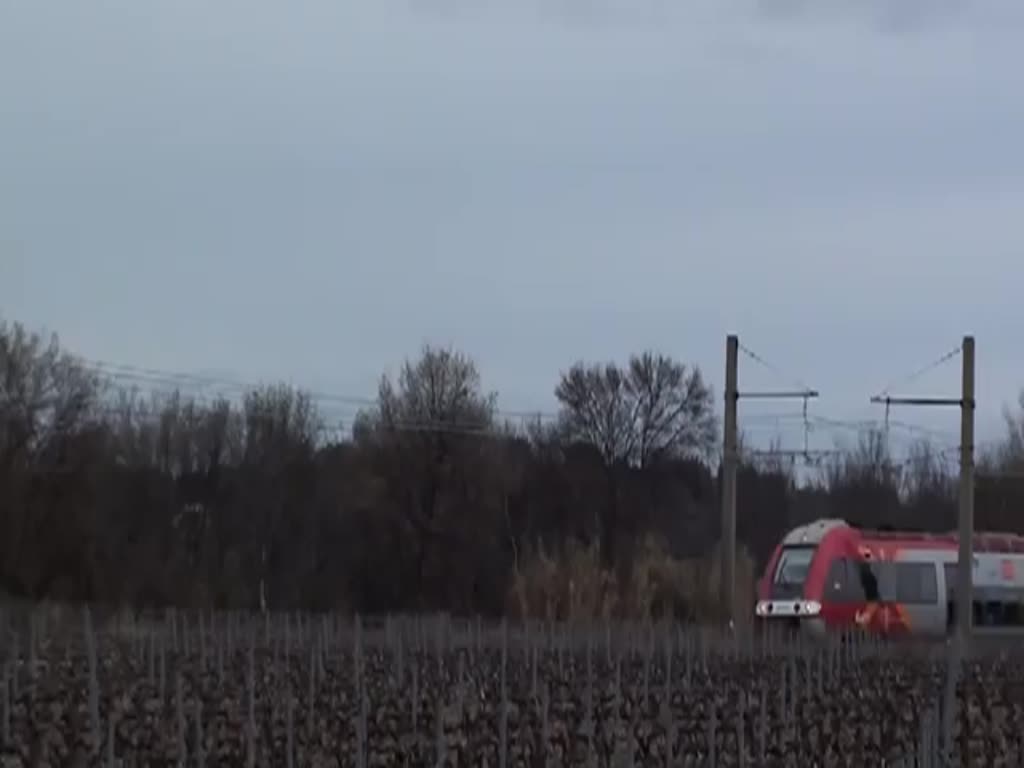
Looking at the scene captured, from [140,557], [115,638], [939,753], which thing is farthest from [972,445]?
[140,557]

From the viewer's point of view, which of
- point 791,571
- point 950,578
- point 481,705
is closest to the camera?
Answer: point 481,705

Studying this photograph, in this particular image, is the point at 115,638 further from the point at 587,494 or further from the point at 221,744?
the point at 587,494

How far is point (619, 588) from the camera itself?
50719 millimetres

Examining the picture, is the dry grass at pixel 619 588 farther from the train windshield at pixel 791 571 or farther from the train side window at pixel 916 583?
the train side window at pixel 916 583

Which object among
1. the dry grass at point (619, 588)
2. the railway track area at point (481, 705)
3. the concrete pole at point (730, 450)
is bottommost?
the railway track area at point (481, 705)

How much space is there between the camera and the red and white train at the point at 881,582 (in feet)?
136

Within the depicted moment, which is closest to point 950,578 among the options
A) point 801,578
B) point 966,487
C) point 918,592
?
point 918,592

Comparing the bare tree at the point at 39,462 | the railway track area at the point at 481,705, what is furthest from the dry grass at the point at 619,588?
the railway track area at the point at 481,705

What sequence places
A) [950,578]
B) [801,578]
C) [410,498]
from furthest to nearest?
[410,498], [950,578], [801,578]

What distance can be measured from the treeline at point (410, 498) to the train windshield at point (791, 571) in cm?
564

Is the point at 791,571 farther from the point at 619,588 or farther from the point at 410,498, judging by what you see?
the point at 410,498

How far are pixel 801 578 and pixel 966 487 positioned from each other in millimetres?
7409

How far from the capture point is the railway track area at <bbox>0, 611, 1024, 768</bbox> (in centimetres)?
1838

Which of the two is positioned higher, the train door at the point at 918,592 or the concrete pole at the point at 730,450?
the concrete pole at the point at 730,450
